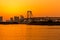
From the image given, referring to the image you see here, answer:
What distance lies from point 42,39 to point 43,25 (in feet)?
120

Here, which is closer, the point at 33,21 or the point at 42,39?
the point at 42,39

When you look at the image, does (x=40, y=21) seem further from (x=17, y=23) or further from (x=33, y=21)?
(x=17, y=23)

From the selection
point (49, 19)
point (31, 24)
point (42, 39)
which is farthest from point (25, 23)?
point (42, 39)

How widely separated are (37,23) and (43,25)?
4.99 feet

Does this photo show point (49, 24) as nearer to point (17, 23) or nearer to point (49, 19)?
point (49, 19)

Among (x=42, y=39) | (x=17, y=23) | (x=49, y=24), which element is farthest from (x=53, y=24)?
(x=42, y=39)

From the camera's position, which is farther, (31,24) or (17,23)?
(17,23)

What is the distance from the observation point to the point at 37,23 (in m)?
56.1

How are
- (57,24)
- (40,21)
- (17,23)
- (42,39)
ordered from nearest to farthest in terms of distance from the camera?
1. (42,39)
2. (57,24)
3. (40,21)
4. (17,23)

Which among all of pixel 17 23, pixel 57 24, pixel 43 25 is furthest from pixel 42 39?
pixel 17 23

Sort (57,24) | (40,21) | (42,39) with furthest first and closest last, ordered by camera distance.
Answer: (40,21) < (57,24) < (42,39)

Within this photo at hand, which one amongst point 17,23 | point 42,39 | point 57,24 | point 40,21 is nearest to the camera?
point 42,39

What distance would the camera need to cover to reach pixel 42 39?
67.3 feet

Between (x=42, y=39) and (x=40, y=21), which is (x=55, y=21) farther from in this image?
(x=42, y=39)
